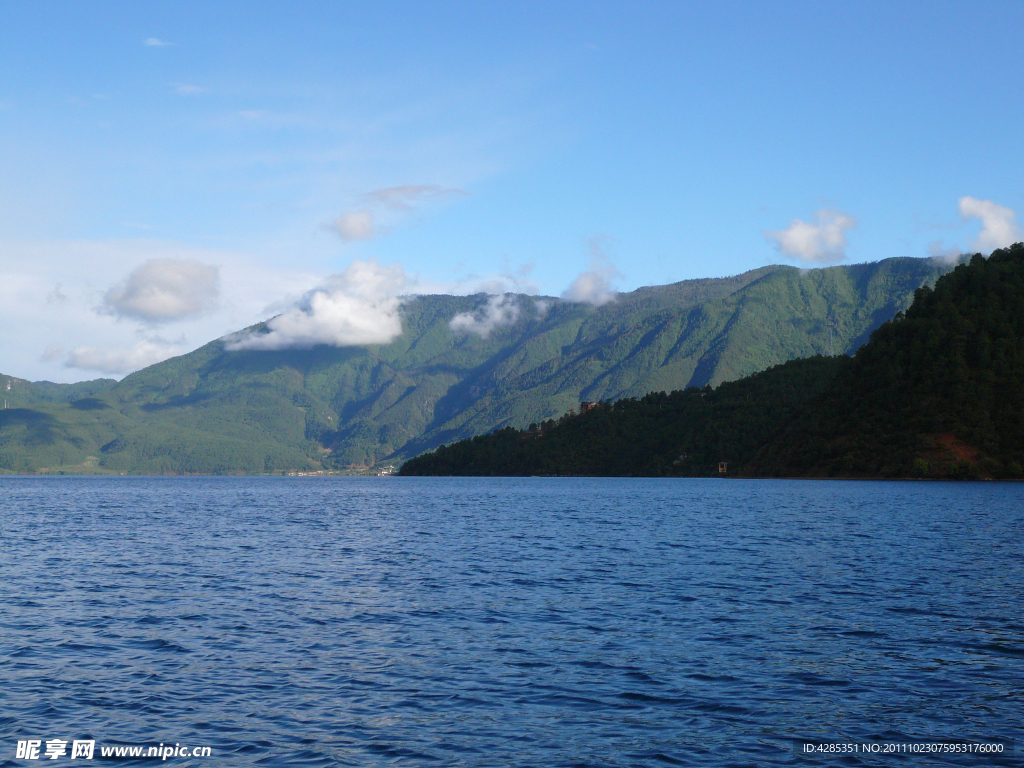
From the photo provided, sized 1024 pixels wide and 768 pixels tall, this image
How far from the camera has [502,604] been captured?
48.0 metres

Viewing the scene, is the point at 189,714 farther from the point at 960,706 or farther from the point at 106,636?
the point at 960,706

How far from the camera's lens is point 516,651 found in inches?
1423

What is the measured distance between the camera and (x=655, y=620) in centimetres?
4306

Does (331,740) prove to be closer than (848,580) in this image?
Yes

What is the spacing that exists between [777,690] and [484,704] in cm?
1010

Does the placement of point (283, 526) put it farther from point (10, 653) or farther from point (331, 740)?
point (331, 740)

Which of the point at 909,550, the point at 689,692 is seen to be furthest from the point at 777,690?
the point at 909,550

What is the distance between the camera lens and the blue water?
25.5 m

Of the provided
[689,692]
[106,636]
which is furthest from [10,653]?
[689,692]

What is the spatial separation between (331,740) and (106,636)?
20.0 m

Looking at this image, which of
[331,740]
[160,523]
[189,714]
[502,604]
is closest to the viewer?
[331,740]

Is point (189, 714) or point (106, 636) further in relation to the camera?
point (106, 636)

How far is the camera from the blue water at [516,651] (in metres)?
25.5

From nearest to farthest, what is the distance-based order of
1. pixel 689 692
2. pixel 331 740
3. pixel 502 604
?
pixel 331 740 < pixel 689 692 < pixel 502 604
